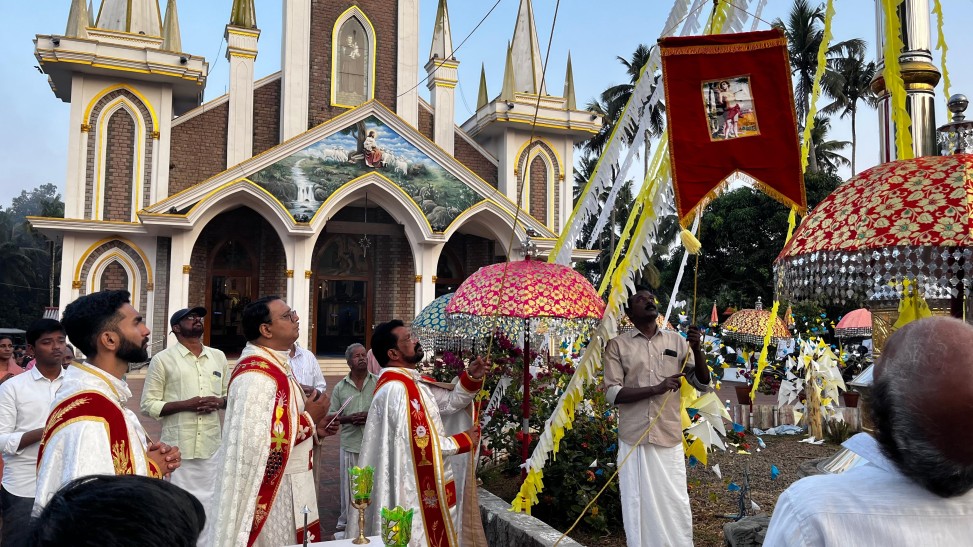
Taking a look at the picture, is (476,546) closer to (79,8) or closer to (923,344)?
(923,344)

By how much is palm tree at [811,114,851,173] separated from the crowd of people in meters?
26.1

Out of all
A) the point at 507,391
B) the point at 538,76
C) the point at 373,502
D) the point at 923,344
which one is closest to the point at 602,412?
the point at 507,391

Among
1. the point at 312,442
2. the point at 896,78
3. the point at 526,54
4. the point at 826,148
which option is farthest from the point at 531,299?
the point at 826,148

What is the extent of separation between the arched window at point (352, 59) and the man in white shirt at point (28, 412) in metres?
15.5

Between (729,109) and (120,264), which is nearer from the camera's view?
(729,109)

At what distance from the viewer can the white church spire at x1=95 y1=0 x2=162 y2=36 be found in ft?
55.9

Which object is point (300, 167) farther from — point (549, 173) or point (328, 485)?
point (328, 485)

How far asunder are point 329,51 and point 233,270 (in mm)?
6271

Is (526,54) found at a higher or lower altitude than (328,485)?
higher

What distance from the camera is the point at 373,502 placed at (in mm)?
3990

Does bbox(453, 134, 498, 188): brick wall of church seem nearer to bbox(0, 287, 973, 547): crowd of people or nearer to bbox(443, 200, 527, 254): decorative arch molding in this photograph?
bbox(443, 200, 527, 254): decorative arch molding

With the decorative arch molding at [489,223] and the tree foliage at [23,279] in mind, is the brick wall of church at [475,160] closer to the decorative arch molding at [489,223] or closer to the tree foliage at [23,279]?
the decorative arch molding at [489,223]

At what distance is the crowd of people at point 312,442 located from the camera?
1180mm

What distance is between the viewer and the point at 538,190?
19719 millimetres
